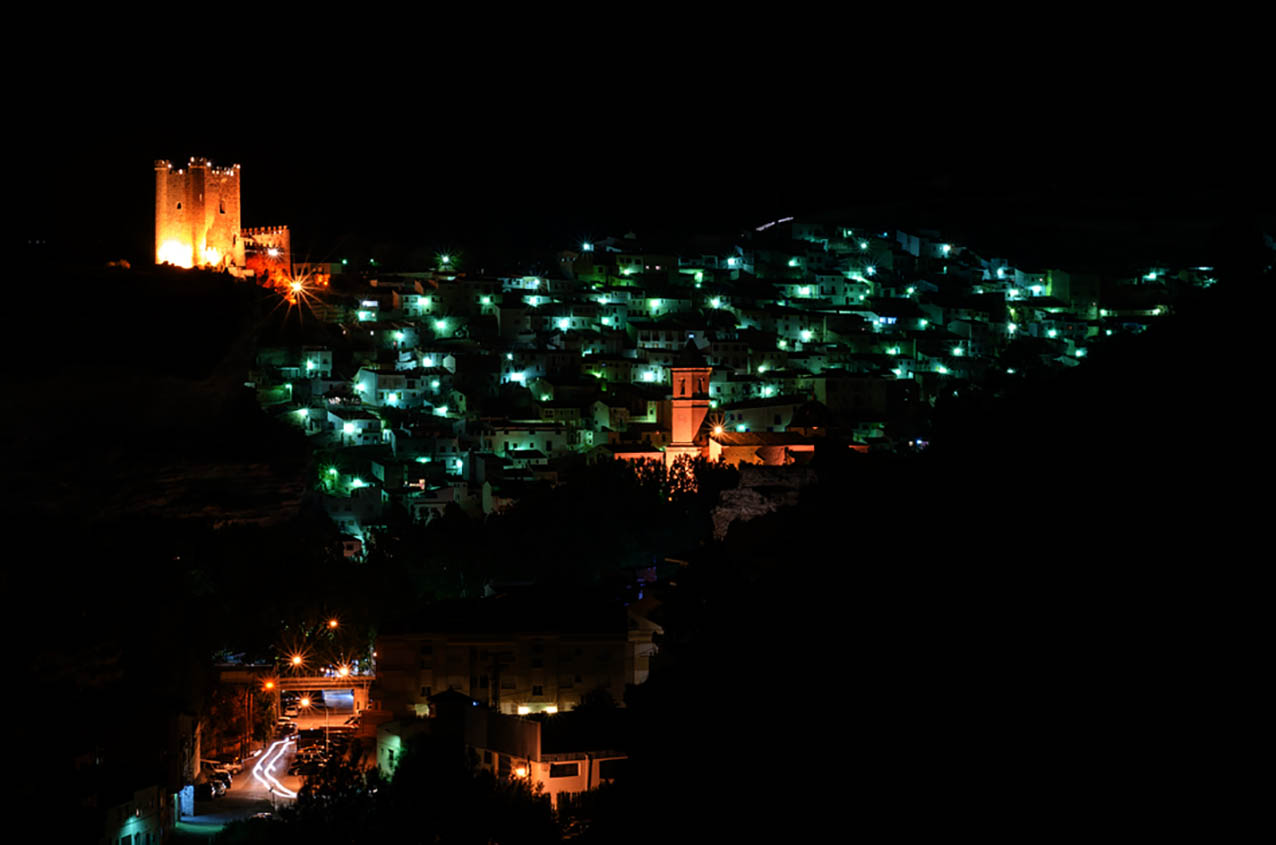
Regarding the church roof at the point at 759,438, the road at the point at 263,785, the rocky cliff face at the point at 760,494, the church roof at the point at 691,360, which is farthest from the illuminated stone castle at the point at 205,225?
the road at the point at 263,785

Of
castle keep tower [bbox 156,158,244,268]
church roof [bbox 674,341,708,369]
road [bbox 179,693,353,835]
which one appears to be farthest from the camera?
castle keep tower [bbox 156,158,244,268]

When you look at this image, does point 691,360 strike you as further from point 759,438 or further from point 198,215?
point 198,215

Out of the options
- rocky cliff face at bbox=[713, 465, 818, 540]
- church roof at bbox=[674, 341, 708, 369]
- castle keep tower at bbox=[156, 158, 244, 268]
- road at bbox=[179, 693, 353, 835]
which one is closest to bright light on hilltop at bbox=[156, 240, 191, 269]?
castle keep tower at bbox=[156, 158, 244, 268]

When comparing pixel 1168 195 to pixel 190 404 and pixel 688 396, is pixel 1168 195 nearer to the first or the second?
pixel 688 396

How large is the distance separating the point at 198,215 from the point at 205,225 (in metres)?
0.23

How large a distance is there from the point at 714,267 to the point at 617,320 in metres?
5.67

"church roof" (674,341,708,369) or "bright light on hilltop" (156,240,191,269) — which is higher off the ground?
"bright light on hilltop" (156,240,191,269)

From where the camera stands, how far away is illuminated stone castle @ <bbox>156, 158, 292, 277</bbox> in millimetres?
26266

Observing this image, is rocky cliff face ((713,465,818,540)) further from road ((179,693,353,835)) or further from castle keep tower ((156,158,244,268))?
castle keep tower ((156,158,244,268))

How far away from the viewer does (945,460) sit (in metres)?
9.35

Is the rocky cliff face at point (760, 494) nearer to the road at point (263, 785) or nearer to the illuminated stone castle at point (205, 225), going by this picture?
the road at point (263, 785)

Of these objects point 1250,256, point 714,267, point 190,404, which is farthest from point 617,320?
point 1250,256

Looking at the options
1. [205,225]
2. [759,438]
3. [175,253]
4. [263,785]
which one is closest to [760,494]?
[759,438]

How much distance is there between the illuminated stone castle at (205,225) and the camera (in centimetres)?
2627
